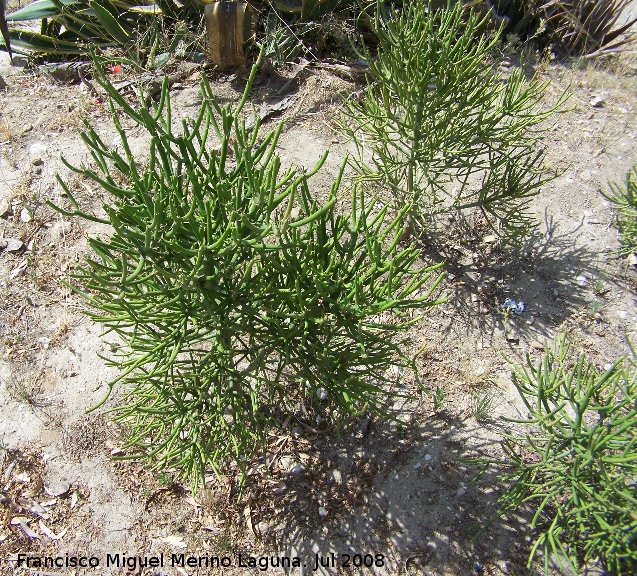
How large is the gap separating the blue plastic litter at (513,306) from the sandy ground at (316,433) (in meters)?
0.04

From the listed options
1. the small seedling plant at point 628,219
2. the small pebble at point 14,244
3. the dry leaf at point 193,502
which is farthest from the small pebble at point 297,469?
the small seedling plant at point 628,219

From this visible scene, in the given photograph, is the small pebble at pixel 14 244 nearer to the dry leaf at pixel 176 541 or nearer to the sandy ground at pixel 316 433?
the sandy ground at pixel 316 433

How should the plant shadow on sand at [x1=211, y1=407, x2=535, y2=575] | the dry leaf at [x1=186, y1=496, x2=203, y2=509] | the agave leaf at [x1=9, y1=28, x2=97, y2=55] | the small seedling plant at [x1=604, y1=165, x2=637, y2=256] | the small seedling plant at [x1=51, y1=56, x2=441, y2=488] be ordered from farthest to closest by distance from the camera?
the agave leaf at [x1=9, y1=28, x2=97, y2=55], the small seedling plant at [x1=604, y1=165, x2=637, y2=256], the dry leaf at [x1=186, y1=496, x2=203, y2=509], the plant shadow on sand at [x1=211, y1=407, x2=535, y2=575], the small seedling plant at [x1=51, y1=56, x2=441, y2=488]

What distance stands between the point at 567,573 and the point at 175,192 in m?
2.21

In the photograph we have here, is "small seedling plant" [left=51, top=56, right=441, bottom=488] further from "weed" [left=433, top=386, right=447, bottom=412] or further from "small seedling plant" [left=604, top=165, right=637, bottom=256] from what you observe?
"small seedling plant" [left=604, top=165, right=637, bottom=256]

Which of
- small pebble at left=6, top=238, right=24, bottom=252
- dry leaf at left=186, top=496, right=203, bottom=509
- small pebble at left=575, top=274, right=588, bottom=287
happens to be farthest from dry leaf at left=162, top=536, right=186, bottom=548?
small pebble at left=575, top=274, right=588, bottom=287

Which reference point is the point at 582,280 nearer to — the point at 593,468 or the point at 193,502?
the point at 593,468

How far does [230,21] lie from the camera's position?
410 cm

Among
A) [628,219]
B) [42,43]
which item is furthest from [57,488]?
[42,43]

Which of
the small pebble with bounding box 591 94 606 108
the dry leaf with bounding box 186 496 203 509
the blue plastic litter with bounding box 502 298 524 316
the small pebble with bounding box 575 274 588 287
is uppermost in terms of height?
the small pebble with bounding box 591 94 606 108

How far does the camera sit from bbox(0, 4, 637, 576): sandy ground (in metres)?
2.36

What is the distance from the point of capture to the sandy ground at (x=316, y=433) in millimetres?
2357

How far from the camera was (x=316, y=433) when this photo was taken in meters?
2.67

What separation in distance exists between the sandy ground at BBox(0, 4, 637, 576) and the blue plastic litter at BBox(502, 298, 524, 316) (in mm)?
40
